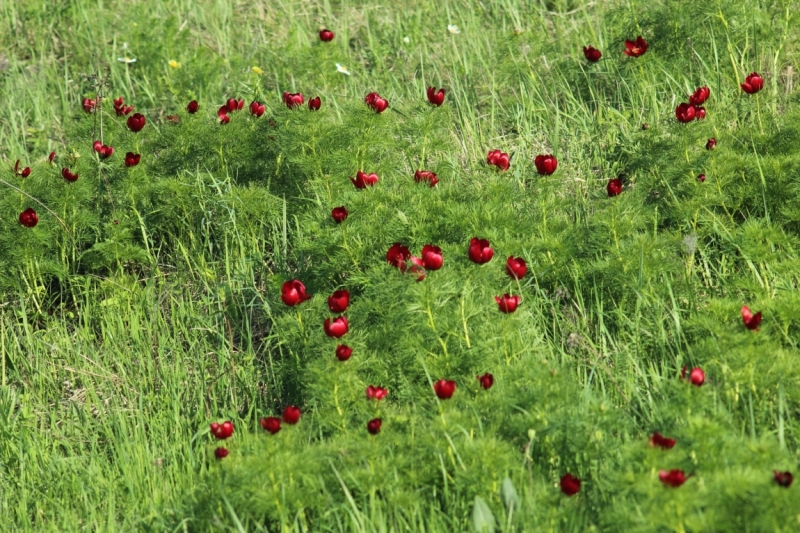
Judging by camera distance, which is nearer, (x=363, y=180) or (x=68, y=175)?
(x=363, y=180)

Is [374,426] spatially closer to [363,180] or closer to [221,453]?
[221,453]

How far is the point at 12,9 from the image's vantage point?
6465 millimetres

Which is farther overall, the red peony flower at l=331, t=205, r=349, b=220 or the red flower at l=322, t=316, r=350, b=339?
the red peony flower at l=331, t=205, r=349, b=220

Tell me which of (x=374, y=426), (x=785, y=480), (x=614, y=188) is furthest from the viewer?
(x=614, y=188)

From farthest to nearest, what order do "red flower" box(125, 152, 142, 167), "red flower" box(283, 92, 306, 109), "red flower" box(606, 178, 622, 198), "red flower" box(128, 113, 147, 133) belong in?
1. "red flower" box(128, 113, 147, 133)
2. "red flower" box(125, 152, 142, 167)
3. "red flower" box(283, 92, 306, 109)
4. "red flower" box(606, 178, 622, 198)

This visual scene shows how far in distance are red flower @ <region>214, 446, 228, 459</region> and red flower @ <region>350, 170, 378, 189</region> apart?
4.32ft

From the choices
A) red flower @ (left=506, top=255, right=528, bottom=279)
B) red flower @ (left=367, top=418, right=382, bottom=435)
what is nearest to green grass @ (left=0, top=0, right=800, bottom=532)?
red flower @ (left=367, top=418, right=382, bottom=435)

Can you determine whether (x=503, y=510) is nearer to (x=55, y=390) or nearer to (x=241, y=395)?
(x=241, y=395)

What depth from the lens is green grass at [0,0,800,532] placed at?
8.32ft

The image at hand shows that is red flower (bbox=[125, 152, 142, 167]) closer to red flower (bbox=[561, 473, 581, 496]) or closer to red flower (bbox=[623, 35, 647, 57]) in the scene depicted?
red flower (bbox=[623, 35, 647, 57])

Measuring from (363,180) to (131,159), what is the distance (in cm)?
120

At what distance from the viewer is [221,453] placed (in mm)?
2602

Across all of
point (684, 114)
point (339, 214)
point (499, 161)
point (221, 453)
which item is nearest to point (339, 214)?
point (339, 214)

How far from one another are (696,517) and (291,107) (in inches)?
102
